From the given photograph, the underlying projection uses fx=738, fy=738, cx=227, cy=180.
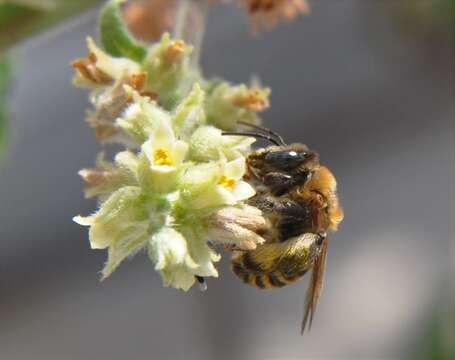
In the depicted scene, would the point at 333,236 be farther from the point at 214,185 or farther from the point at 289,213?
the point at 214,185

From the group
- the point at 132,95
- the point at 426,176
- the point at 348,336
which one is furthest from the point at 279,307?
the point at 132,95

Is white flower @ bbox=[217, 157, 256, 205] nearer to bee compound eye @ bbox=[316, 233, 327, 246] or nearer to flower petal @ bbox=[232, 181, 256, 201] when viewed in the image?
flower petal @ bbox=[232, 181, 256, 201]

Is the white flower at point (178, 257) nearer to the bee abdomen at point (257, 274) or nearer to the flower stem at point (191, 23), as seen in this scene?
the bee abdomen at point (257, 274)

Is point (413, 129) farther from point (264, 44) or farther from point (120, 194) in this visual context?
point (120, 194)

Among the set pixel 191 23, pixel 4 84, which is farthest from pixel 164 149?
pixel 4 84

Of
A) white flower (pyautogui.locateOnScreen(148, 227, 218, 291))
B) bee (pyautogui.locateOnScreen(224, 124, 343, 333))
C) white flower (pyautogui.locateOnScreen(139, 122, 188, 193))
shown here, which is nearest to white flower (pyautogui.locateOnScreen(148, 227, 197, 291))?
white flower (pyautogui.locateOnScreen(148, 227, 218, 291))

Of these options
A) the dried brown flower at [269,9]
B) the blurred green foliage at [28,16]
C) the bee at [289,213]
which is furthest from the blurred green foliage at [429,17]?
the bee at [289,213]

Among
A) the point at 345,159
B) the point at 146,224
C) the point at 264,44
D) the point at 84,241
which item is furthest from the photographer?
the point at 264,44
